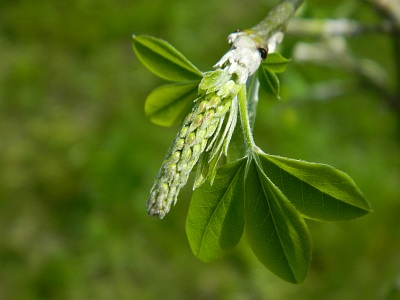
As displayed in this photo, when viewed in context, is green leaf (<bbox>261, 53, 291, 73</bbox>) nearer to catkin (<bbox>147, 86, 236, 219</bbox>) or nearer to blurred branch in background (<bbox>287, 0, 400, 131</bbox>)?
catkin (<bbox>147, 86, 236, 219</bbox>)

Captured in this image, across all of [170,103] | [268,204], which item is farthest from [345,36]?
[268,204]

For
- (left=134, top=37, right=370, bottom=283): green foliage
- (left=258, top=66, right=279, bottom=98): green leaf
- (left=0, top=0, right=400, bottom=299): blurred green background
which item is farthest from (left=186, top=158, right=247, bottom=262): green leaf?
→ (left=0, top=0, right=400, bottom=299): blurred green background

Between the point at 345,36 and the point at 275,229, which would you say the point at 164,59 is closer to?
the point at 275,229

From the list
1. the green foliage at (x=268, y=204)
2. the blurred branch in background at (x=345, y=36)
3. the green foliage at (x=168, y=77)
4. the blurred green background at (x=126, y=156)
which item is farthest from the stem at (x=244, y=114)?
the blurred green background at (x=126, y=156)

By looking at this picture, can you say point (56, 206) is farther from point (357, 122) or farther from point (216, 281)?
point (357, 122)

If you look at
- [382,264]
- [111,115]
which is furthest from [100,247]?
[382,264]
